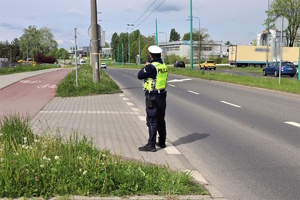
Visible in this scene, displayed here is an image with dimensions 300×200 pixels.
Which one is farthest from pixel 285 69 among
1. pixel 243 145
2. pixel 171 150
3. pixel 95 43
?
pixel 171 150

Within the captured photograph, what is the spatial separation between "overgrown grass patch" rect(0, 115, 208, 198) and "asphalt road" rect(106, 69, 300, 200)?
735mm

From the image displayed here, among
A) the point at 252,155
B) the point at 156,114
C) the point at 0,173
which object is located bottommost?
the point at 252,155

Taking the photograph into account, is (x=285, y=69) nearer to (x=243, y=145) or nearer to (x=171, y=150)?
(x=243, y=145)

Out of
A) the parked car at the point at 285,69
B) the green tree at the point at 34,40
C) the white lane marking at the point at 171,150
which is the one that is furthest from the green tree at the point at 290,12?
the green tree at the point at 34,40

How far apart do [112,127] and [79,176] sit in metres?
4.04

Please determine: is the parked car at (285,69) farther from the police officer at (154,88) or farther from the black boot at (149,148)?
the black boot at (149,148)

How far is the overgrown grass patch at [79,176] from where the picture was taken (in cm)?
358

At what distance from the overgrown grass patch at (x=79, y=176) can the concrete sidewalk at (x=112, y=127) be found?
0.25 metres

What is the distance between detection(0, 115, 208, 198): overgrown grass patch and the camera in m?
3.58

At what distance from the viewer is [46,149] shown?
455 centimetres

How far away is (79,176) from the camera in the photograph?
3.82m

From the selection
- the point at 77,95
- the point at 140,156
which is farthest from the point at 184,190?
the point at 77,95

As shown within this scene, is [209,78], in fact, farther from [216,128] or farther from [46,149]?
[46,149]

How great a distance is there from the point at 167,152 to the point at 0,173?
2841 mm
